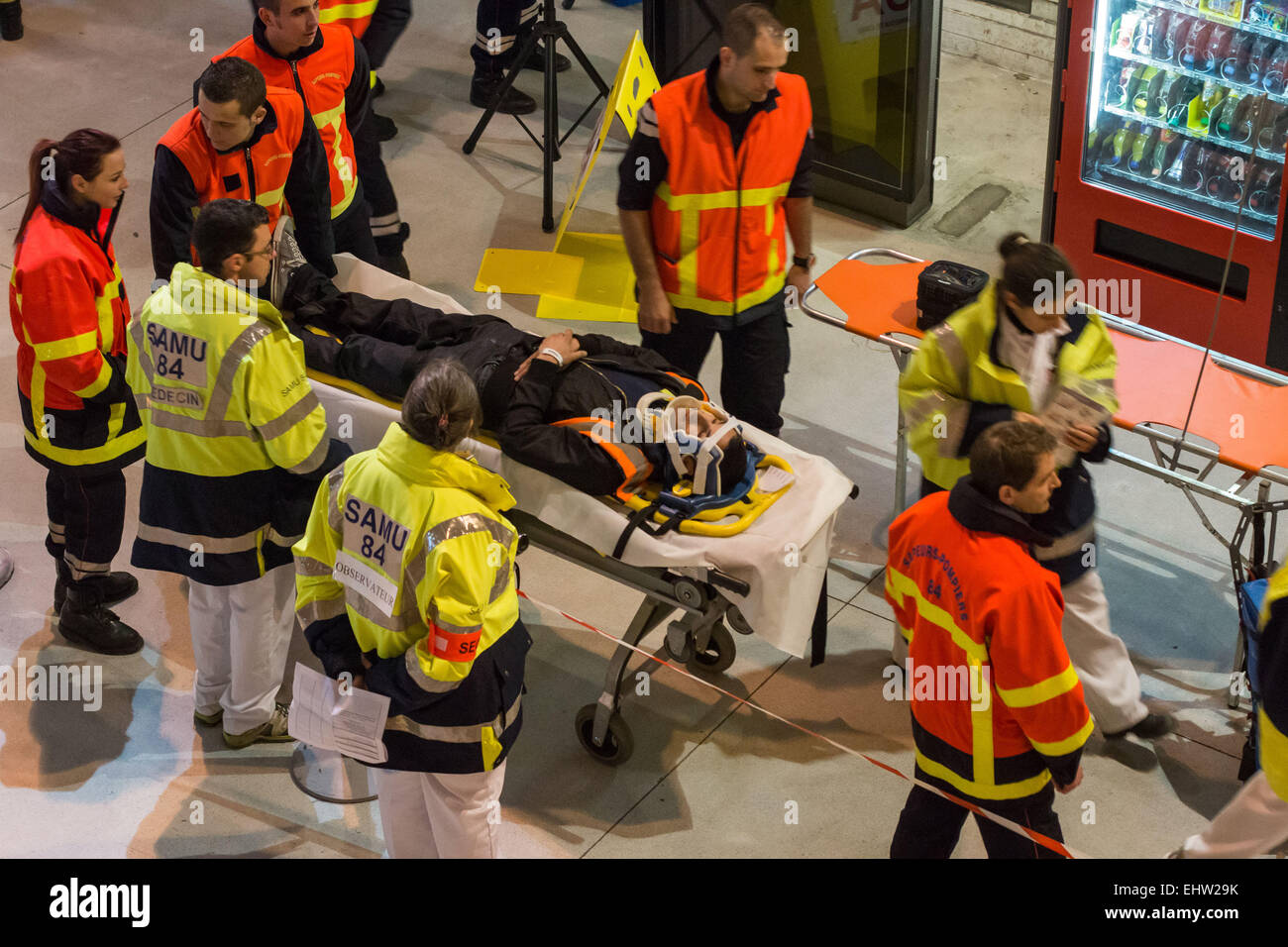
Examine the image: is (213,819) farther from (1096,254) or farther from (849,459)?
(1096,254)

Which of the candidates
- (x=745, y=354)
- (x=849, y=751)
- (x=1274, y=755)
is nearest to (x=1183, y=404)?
(x=745, y=354)

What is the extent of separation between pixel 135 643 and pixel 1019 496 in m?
2.90

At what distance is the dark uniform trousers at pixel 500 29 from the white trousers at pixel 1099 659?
441 centimetres

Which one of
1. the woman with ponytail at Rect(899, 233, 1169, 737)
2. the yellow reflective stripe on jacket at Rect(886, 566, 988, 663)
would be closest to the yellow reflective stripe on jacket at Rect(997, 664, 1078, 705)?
the yellow reflective stripe on jacket at Rect(886, 566, 988, 663)

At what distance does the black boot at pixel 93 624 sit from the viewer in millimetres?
4667

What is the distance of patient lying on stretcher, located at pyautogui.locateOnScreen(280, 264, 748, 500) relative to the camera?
3.99 meters

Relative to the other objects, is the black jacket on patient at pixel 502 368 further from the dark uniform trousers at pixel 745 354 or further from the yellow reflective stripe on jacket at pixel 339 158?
the yellow reflective stripe on jacket at pixel 339 158

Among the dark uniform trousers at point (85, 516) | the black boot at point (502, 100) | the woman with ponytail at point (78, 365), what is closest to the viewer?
the woman with ponytail at point (78, 365)

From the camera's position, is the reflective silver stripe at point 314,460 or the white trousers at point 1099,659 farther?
the white trousers at point 1099,659

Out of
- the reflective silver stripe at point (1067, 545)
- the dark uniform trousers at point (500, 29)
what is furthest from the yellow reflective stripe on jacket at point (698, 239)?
the dark uniform trousers at point (500, 29)

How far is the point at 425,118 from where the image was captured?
7.50 metres

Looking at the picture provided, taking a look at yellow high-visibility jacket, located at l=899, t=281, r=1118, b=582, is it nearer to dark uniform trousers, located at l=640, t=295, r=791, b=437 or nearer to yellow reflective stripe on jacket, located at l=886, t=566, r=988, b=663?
yellow reflective stripe on jacket, located at l=886, t=566, r=988, b=663

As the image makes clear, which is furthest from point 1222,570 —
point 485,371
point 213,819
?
point 213,819

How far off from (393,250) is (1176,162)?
3082mm
